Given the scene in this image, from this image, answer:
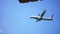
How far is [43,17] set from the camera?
4.95 meters

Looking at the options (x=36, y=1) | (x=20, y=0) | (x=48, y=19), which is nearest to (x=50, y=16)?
(x=48, y=19)

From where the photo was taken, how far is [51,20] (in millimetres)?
4977

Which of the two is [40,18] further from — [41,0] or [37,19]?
[41,0]

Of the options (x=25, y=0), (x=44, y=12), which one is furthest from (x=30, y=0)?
(x=44, y=12)

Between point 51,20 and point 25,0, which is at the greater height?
point 25,0

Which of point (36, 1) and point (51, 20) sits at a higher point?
point (36, 1)

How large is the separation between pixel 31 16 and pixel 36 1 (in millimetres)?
367

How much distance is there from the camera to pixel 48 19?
4984mm

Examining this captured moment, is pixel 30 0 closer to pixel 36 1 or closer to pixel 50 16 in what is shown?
pixel 36 1

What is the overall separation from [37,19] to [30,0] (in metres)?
0.48

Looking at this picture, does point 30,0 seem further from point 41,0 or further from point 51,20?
point 51,20

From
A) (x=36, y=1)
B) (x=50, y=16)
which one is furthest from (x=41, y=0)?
(x=50, y=16)

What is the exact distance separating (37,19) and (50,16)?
0.32m

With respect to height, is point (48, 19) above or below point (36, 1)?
below
